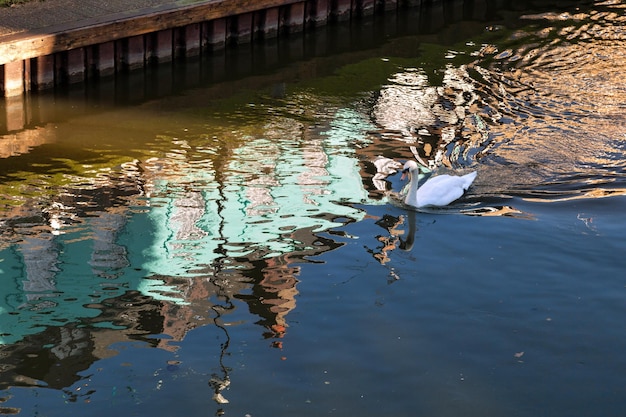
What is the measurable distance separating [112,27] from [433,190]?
27.4ft

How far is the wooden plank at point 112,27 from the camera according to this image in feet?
62.1

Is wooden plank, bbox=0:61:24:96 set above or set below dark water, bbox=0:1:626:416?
above

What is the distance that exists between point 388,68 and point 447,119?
4107 millimetres

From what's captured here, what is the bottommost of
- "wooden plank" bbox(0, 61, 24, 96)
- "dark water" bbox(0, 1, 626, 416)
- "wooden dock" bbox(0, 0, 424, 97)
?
"dark water" bbox(0, 1, 626, 416)

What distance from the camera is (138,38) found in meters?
21.4

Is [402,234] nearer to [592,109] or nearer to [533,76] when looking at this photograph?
[592,109]

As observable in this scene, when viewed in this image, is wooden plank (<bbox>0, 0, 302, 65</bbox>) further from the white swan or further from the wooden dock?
the white swan

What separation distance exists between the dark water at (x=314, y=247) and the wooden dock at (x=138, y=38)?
61 cm

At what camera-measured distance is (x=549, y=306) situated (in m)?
12.3

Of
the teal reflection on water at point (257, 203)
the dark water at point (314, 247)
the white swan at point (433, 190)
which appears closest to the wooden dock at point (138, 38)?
the dark water at point (314, 247)

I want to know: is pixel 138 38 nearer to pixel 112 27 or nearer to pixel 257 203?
pixel 112 27

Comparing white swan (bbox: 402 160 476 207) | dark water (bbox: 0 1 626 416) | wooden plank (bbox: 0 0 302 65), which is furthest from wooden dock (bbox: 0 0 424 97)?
white swan (bbox: 402 160 476 207)

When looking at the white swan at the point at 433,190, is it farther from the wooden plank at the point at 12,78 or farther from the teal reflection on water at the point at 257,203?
the wooden plank at the point at 12,78

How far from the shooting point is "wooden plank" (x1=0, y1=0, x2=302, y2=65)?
62.1 feet
